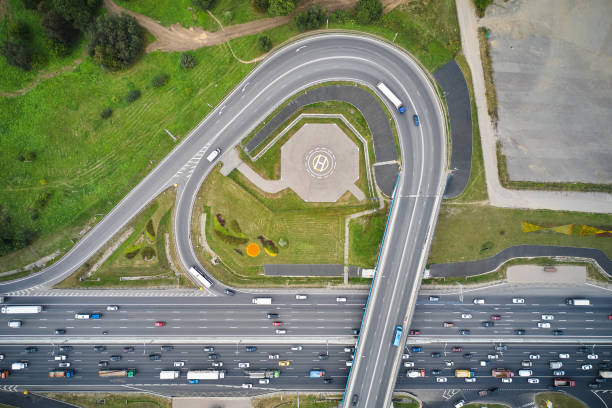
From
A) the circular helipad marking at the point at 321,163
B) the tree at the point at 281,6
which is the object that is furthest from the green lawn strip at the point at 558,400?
the tree at the point at 281,6

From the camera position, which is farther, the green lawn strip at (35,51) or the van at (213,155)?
the green lawn strip at (35,51)

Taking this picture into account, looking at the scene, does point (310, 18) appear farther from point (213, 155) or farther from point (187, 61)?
point (213, 155)

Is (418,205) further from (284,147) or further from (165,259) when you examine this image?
(165,259)

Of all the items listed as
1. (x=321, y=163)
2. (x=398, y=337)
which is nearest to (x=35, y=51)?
(x=321, y=163)

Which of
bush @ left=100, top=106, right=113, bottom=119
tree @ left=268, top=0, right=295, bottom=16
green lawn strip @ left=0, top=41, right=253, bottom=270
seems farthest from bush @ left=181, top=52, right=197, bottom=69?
tree @ left=268, top=0, right=295, bottom=16

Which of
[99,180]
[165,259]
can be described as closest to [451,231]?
[165,259]

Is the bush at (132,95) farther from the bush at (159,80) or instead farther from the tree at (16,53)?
the tree at (16,53)
